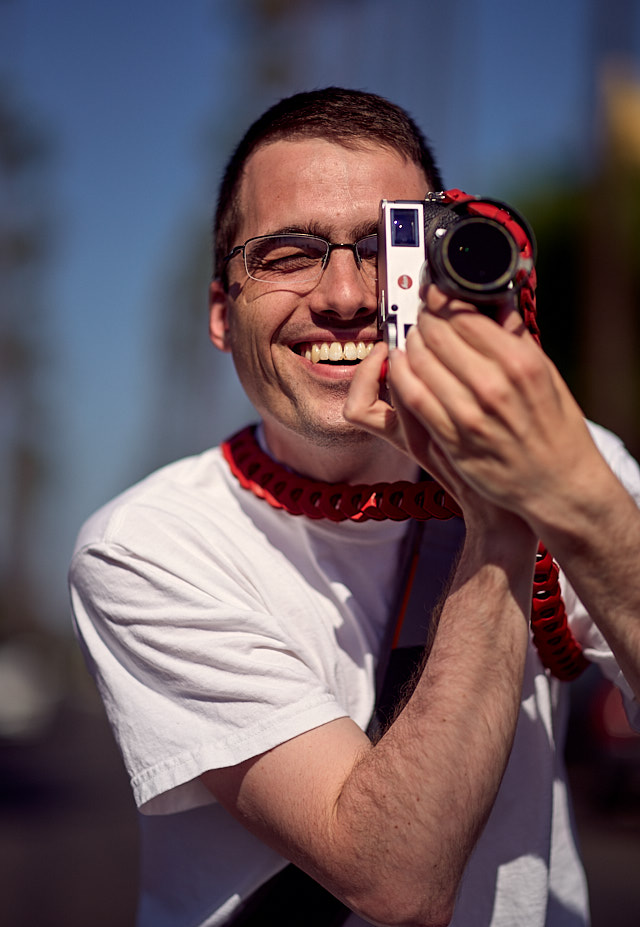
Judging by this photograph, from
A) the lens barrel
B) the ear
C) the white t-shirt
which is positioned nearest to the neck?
the white t-shirt

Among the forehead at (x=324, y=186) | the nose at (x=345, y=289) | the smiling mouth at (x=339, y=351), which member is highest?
the forehead at (x=324, y=186)

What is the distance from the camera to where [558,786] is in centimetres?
242

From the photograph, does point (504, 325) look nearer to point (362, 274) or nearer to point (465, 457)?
point (465, 457)

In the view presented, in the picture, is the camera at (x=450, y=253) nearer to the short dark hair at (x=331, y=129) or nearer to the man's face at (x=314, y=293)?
the man's face at (x=314, y=293)

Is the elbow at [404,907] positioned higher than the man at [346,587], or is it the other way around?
the man at [346,587]

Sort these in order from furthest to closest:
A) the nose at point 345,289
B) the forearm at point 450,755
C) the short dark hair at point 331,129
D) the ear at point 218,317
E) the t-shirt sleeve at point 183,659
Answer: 1. the ear at point 218,317
2. the short dark hair at point 331,129
3. the nose at point 345,289
4. the t-shirt sleeve at point 183,659
5. the forearm at point 450,755

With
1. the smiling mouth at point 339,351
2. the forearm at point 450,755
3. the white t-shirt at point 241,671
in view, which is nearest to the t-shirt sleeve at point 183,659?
the white t-shirt at point 241,671

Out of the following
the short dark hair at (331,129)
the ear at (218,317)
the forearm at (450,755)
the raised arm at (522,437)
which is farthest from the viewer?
the ear at (218,317)

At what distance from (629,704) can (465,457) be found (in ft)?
2.88

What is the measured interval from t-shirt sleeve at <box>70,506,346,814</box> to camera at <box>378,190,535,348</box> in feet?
2.18

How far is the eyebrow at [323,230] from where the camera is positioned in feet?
7.39

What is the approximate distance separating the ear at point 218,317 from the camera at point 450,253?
94cm

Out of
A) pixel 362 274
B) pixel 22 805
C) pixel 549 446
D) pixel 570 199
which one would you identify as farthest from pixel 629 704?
pixel 570 199

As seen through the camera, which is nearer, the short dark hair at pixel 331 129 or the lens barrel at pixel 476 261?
the lens barrel at pixel 476 261
